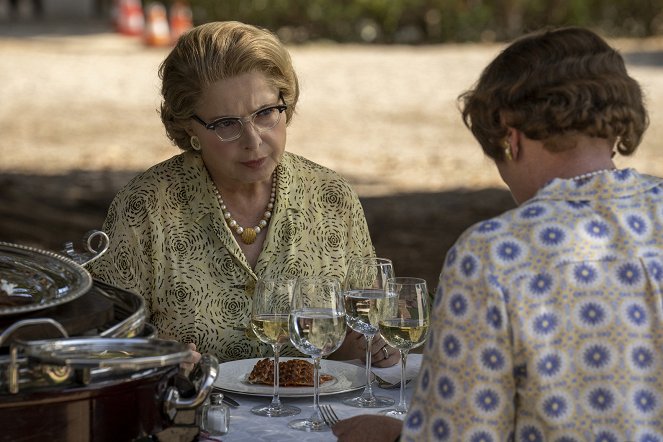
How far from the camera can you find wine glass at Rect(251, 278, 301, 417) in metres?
2.64

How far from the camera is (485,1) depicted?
24.7 meters

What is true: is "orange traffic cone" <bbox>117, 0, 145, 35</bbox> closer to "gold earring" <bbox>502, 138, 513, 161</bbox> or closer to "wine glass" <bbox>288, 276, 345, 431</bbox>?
"wine glass" <bbox>288, 276, 345, 431</bbox>

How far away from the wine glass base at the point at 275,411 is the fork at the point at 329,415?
0.21ft

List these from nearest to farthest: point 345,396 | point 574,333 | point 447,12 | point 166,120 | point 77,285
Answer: point 574,333 < point 77,285 < point 345,396 < point 166,120 < point 447,12

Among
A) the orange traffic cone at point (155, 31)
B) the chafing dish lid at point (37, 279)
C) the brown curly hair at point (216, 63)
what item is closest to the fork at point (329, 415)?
the chafing dish lid at point (37, 279)

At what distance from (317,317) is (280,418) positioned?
0.27 m

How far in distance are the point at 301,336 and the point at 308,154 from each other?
10654 mm

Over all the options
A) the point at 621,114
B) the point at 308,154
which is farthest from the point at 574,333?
the point at 308,154

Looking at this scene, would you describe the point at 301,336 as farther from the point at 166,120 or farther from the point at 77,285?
the point at 166,120

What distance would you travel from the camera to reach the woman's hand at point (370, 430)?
2.27 m

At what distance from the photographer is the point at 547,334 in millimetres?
2016

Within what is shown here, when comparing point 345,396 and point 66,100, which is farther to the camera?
point 66,100

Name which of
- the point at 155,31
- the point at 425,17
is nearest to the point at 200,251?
the point at 155,31

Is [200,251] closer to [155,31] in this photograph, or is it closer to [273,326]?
[273,326]
